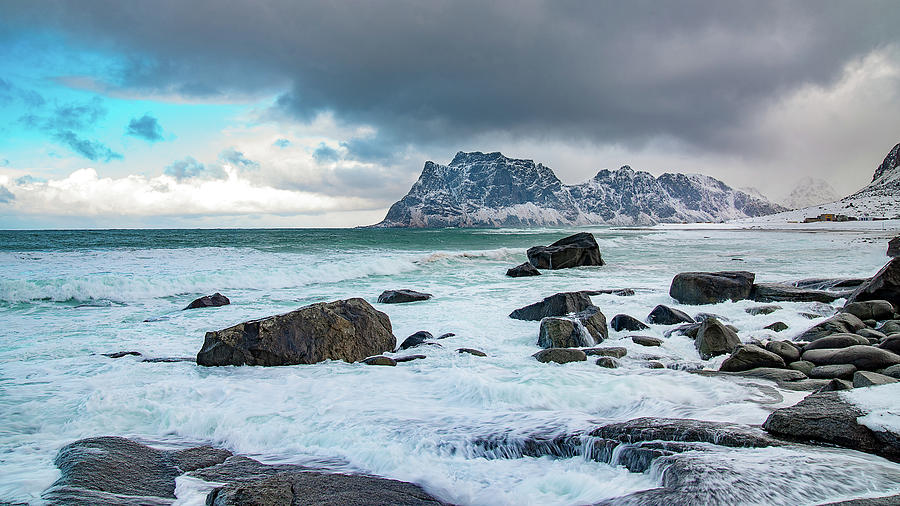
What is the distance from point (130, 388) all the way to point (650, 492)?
20.5 feet

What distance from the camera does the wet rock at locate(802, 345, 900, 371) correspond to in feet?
19.1

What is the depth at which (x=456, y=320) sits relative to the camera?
11.1 metres

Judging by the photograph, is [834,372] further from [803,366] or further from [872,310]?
[872,310]

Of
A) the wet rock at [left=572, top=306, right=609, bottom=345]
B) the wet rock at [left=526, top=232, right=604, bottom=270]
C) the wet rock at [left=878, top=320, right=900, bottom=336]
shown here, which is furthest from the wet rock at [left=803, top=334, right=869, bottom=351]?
the wet rock at [left=526, top=232, right=604, bottom=270]

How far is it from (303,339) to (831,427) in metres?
6.89

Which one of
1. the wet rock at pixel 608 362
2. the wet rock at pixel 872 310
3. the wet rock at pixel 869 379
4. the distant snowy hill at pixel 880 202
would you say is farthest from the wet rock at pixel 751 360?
the distant snowy hill at pixel 880 202

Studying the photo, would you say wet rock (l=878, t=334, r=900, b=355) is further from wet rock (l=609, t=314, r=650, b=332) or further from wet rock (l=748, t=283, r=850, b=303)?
wet rock (l=748, t=283, r=850, b=303)

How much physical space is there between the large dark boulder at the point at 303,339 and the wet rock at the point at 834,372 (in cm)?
634

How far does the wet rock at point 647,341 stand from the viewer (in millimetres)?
8250

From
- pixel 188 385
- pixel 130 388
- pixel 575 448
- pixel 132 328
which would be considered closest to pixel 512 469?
pixel 575 448

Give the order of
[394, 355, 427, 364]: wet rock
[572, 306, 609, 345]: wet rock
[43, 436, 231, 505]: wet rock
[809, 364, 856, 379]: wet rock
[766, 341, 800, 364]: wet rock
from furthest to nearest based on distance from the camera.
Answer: [572, 306, 609, 345]: wet rock, [394, 355, 427, 364]: wet rock, [766, 341, 800, 364]: wet rock, [809, 364, 856, 379]: wet rock, [43, 436, 231, 505]: wet rock

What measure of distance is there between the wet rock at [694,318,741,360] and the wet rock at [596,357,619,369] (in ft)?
5.32

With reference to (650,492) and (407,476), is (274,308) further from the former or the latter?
(650,492)

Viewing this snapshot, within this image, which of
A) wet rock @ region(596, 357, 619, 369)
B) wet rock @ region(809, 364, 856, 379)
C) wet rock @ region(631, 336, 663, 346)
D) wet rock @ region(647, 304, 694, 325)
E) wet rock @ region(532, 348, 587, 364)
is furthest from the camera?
wet rock @ region(647, 304, 694, 325)
